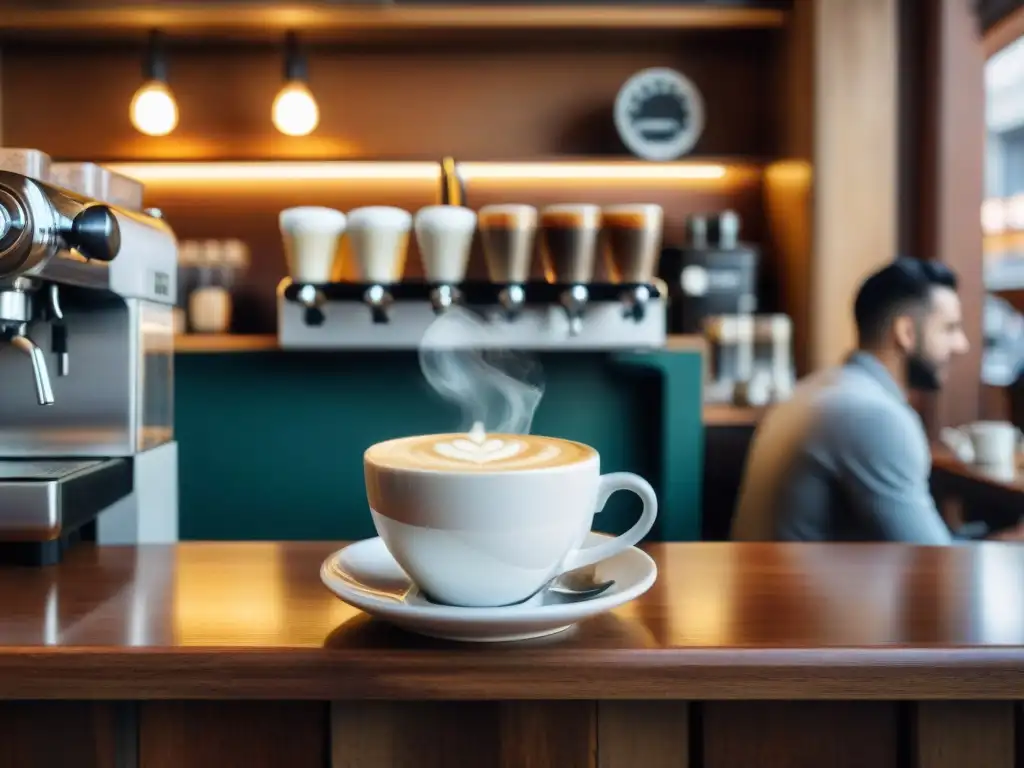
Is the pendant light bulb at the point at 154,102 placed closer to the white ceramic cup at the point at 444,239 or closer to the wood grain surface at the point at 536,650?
the white ceramic cup at the point at 444,239

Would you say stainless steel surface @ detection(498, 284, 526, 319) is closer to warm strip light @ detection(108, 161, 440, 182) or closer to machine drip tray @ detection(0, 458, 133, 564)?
machine drip tray @ detection(0, 458, 133, 564)

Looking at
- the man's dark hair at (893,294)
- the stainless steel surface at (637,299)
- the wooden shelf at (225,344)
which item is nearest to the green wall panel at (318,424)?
the wooden shelf at (225,344)

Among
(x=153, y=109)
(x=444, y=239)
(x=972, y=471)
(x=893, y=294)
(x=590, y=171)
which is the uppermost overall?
(x=153, y=109)

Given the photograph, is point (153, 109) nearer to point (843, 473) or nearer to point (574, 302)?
point (574, 302)

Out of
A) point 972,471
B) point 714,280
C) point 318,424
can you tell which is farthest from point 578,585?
point 714,280

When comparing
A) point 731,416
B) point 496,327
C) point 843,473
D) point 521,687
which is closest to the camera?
point 521,687

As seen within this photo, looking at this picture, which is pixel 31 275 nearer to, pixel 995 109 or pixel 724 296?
pixel 724 296

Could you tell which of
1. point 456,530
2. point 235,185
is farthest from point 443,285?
point 235,185

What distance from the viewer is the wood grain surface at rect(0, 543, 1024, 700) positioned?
62 centimetres

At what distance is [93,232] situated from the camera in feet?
2.86

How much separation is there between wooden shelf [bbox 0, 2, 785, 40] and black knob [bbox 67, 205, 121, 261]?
8.04ft

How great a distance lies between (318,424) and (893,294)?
135 cm

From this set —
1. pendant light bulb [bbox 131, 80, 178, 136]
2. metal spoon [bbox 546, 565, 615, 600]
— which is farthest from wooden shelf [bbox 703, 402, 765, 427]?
pendant light bulb [bbox 131, 80, 178, 136]

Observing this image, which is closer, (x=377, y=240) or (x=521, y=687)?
(x=521, y=687)
